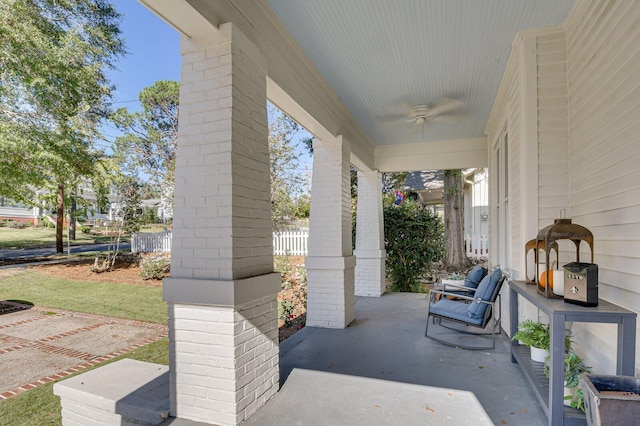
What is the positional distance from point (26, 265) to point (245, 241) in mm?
11442

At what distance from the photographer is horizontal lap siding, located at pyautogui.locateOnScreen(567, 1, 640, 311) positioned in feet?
6.39

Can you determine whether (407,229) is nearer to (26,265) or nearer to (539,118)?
(539,118)

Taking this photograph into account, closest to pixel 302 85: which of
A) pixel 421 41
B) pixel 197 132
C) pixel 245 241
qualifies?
pixel 421 41

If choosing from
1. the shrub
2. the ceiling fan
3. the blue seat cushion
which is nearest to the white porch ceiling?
the ceiling fan

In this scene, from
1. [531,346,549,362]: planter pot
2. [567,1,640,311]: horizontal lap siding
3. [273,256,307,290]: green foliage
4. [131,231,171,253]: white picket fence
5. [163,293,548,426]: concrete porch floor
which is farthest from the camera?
[131,231,171,253]: white picket fence

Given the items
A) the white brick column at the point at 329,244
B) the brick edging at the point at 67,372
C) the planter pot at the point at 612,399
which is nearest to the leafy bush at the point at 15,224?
the brick edging at the point at 67,372

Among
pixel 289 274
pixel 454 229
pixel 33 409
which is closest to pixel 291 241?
pixel 289 274

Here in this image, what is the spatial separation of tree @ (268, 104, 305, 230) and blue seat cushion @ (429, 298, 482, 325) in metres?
7.01

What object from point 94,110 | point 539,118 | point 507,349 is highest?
point 94,110

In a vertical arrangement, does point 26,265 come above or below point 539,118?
below

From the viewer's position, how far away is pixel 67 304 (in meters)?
6.77

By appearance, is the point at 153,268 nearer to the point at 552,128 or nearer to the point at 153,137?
the point at 153,137

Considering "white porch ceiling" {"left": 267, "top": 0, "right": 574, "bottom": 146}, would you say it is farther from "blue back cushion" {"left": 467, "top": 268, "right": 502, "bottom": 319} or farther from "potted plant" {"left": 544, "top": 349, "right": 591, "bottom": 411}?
"potted plant" {"left": 544, "top": 349, "right": 591, "bottom": 411}

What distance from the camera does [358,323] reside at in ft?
15.4
